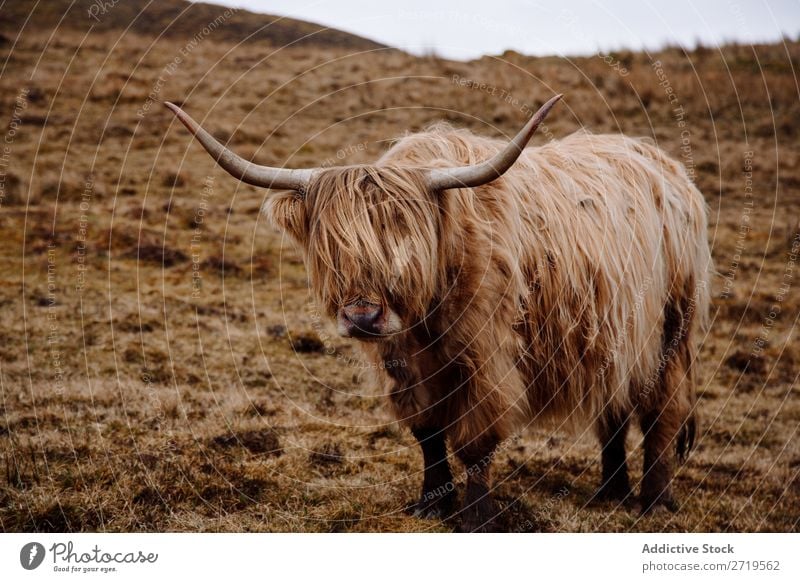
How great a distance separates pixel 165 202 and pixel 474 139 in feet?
30.0

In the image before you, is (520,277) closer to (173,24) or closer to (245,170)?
(245,170)

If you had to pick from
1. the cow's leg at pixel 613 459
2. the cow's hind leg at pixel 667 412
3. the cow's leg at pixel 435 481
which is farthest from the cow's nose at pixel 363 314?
the cow's hind leg at pixel 667 412

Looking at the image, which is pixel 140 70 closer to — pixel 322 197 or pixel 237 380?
pixel 237 380

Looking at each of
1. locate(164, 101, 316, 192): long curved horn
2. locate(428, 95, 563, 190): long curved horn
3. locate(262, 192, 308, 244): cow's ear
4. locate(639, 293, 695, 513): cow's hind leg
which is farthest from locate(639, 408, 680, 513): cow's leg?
locate(164, 101, 316, 192): long curved horn

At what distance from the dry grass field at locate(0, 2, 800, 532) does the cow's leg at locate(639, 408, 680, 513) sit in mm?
166

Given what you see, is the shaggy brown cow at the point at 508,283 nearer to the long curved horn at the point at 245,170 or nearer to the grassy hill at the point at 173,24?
the long curved horn at the point at 245,170

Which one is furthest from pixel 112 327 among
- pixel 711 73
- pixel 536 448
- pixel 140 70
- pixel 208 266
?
pixel 711 73

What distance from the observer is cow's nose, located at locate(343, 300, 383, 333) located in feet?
9.95

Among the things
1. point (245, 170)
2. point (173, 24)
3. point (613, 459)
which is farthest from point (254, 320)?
point (173, 24)

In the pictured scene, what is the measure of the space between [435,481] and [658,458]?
1720 mm

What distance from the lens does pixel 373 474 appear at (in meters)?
4.59

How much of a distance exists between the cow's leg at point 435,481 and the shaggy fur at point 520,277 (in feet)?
0.81

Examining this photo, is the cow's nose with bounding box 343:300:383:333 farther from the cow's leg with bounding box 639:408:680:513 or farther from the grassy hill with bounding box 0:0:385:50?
the grassy hill with bounding box 0:0:385:50

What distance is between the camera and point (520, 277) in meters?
3.61
